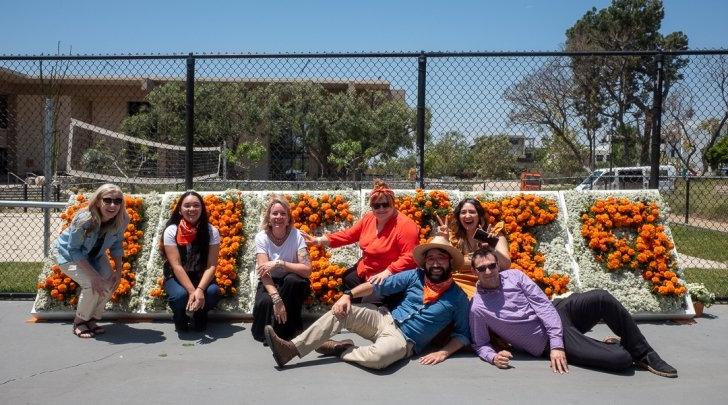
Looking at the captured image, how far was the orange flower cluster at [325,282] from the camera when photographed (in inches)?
223

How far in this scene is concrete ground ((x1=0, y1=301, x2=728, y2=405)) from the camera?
376 centimetres

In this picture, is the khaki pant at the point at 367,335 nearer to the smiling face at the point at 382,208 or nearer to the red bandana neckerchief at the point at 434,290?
the red bandana neckerchief at the point at 434,290

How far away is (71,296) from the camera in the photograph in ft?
18.7

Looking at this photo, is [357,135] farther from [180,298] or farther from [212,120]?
[180,298]

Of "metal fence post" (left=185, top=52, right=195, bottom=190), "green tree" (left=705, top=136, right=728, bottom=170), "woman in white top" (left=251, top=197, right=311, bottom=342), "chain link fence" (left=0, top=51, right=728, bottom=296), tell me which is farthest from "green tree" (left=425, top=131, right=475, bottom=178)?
"green tree" (left=705, top=136, right=728, bottom=170)

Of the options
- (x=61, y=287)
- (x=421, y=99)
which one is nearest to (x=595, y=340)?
(x=421, y=99)

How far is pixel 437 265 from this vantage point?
451 centimetres

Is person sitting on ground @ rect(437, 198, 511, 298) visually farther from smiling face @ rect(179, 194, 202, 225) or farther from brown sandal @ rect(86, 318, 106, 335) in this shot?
brown sandal @ rect(86, 318, 106, 335)

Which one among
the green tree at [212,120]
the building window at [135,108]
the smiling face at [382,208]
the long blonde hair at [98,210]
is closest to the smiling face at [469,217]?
the smiling face at [382,208]

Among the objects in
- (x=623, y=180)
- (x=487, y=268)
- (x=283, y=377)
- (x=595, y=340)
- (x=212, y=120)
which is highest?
(x=212, y=120)

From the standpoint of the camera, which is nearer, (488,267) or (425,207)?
(488,267)

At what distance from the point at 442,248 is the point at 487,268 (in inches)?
16.9

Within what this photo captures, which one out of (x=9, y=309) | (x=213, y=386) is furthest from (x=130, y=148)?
(x=213, y=386)

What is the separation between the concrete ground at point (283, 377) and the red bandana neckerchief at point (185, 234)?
861 millimetres
